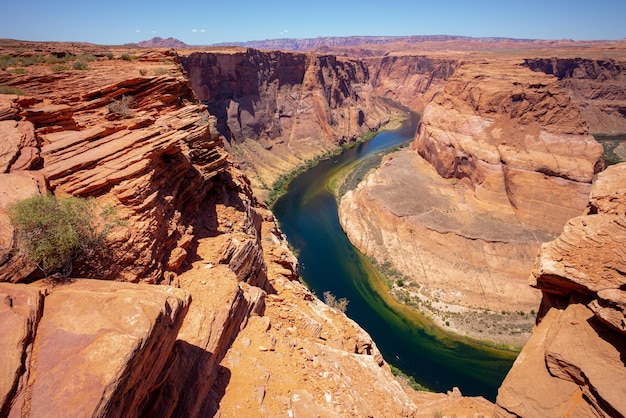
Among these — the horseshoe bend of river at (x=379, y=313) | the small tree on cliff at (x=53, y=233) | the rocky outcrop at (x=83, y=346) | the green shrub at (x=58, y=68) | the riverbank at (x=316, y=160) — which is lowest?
the horseshoe bend of river at (x=379, y=313)

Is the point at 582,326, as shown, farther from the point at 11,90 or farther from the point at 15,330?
the point at 11,90

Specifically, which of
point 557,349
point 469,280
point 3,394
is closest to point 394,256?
point 469,280

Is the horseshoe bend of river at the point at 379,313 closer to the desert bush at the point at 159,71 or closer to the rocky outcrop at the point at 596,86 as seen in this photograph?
the desert bush at the point at 159,71

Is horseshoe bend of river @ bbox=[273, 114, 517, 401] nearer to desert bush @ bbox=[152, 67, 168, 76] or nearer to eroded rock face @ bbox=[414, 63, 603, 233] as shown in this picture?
eroded rock face @ bbox=[414, 63, 603, 233]

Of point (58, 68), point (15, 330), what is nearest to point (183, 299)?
point (15, 330)

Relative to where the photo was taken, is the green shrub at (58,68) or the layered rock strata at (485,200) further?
the layered rock strata at (485,200)

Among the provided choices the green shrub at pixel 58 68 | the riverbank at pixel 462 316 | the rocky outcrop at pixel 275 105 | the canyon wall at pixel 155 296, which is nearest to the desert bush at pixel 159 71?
the canyon wall at pixel 155 296

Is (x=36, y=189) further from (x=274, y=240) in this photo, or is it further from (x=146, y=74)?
(x=274, y=240)

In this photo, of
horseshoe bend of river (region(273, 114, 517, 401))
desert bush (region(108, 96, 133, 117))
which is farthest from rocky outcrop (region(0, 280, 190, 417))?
horseshoe bend of river (region(273, 114, 517, 401))
